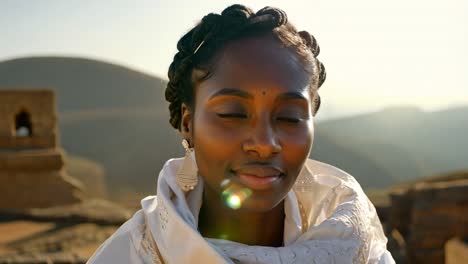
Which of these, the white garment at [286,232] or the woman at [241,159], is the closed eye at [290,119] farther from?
the white garment at [286,232]

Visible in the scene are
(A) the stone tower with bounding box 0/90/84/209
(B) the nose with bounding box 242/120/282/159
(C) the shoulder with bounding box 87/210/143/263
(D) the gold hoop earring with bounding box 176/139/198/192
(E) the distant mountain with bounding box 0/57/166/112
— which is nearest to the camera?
(B) the nose with bounding box 242/120/282/159

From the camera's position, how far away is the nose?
1744 millimetres

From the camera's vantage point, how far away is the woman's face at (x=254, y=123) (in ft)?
5.83

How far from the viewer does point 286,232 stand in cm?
205

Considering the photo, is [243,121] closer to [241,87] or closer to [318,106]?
[241,87]

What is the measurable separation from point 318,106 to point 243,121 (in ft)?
1.41

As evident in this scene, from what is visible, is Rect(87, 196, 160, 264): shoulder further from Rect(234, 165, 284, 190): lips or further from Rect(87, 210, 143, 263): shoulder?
Rect(234, 165, 284, 190): lips

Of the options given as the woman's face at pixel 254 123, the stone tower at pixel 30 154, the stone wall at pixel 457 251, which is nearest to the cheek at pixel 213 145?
the woman's face at pixel 254 123

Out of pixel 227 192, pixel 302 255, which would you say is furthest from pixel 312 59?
pixel 302 255

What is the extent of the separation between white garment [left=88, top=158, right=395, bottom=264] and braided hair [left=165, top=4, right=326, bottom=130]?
0.38 metres

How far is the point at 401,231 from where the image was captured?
1005cm

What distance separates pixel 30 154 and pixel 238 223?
1279cm

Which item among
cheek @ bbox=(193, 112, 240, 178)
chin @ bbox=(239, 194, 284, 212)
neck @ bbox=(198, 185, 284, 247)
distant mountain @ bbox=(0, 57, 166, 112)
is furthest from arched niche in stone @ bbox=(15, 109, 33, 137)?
distant mountain @ bbox=(0, 57, 166, 112)

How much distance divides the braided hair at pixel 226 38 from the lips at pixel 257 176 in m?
0.33
